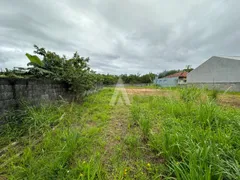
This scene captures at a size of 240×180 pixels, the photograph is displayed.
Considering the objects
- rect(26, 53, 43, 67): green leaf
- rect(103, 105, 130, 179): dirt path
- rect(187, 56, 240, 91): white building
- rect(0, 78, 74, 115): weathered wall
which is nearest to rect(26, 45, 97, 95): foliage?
rect(26, 53, 43, 67): green leaf

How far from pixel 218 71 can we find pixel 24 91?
19.0 meters

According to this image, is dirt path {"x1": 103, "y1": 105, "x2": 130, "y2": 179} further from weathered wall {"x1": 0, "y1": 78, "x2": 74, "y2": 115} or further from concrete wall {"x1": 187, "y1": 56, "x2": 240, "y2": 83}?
concrete wall {"x1": 187, "y1": 56, "x2": 240, "y2": 83}

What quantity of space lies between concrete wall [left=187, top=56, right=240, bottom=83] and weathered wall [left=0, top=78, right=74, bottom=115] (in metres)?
13.2

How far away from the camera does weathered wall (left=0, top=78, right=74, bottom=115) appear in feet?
7.02

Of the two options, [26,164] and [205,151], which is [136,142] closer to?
[205,151]

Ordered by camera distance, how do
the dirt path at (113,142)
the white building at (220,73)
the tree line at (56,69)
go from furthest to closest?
the white building at (220,73) < the tree line at (56,69) < the dirt path at (113,142)

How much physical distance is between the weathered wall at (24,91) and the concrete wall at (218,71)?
13185 mm

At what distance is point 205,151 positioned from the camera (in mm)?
1193

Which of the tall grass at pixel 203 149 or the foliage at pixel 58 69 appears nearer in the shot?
the tall grass at pixel 203 149

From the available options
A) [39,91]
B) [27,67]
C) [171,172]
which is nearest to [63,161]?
[171,172]

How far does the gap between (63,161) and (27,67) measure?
3.56 m

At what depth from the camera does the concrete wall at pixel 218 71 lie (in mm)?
12695

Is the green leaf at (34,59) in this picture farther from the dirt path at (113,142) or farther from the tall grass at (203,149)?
the tall grass at (203,149)

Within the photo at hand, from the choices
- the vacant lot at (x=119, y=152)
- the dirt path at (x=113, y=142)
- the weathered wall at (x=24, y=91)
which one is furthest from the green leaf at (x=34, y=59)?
the dirt path at (x=113, y=142)
